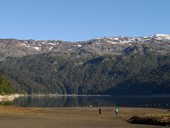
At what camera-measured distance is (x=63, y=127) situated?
57.8 meters

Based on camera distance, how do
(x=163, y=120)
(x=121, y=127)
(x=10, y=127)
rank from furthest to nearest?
1. (x=163, y=120)
2. (x=121, y=127)
3. (x=10, y=127)

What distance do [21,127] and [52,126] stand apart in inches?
172

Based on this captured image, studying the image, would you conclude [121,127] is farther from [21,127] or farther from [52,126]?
[21,127]

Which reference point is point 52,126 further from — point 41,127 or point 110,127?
point 110,127

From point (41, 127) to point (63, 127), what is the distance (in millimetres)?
2699

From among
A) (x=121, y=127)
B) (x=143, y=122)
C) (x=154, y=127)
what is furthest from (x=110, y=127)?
(x=143, y=122)

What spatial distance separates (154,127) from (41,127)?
1406cm

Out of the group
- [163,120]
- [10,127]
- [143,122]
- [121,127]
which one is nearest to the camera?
[10,127]

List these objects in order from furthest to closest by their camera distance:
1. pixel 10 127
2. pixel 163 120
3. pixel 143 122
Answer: pixel 143 122 → pixel 163 120 → pixel 10 127

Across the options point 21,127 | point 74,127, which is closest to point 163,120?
point 74,127

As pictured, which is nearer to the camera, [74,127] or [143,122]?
[74,127]

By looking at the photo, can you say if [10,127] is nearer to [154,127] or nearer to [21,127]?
[21,127]

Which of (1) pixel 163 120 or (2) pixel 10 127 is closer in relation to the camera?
(2) pixel 10 127

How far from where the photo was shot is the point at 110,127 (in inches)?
2333
